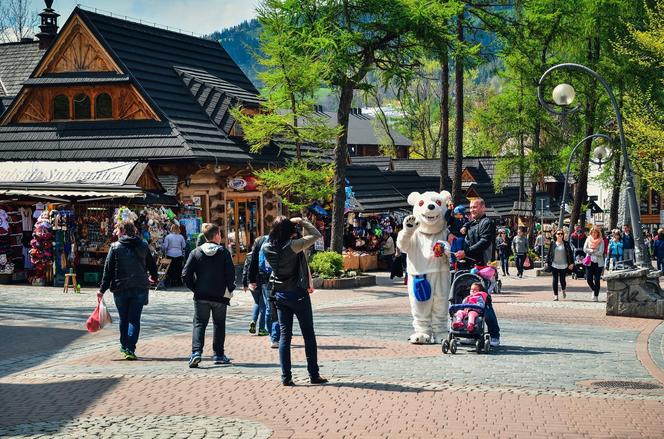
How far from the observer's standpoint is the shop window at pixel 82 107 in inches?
1373

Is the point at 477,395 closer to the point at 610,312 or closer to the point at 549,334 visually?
the point at 549,334

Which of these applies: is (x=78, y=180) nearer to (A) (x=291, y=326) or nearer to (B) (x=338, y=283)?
(B) (x=338, y=283)

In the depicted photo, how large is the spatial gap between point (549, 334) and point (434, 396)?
6.49 meters

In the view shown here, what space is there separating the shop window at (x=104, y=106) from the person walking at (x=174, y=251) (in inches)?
327

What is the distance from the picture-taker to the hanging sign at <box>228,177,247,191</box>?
Result: 3569 cm

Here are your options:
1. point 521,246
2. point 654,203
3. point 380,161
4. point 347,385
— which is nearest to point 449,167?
point 380,161

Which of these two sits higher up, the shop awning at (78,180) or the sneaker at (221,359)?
the shop awning at (78,180)

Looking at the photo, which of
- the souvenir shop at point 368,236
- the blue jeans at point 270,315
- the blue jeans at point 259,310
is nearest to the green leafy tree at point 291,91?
the souvenir shop at point 368,236

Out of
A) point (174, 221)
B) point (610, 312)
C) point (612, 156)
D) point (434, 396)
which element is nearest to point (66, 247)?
point (174, 221)

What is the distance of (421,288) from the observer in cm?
1467

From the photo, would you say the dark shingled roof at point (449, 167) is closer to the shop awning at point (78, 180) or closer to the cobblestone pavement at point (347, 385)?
the shop awning at point (78, 180)

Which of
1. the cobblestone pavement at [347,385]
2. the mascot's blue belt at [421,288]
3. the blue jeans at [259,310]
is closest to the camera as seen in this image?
the cobblestone pavement at [347,385]

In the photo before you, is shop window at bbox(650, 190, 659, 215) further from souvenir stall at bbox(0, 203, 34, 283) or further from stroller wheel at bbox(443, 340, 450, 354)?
stroller wheel at bbox(443, 340, 450, 354)

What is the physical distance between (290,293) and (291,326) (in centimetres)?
36
